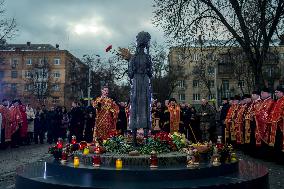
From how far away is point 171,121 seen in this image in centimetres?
1889

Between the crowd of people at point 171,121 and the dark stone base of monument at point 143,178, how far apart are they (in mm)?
5252

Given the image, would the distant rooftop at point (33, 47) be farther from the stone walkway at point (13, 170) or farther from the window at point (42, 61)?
the stone walkway at point (13, 170)

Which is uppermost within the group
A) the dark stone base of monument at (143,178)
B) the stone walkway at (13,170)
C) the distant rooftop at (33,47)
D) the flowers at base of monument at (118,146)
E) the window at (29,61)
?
the distant rooftop at (33,47)

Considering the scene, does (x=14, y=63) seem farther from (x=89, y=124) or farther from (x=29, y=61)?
(x=89, y=124)

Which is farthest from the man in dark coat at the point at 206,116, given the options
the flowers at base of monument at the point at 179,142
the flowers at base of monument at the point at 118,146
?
the flowers at base of monument at the point at 118,146

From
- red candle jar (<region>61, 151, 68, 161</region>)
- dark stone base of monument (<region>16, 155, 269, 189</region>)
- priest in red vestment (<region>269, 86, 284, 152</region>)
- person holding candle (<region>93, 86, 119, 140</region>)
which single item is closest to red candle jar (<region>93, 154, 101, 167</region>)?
dark stone base of monument (<region>16, 155, 269, 189</region>)

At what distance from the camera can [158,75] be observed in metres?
49.3

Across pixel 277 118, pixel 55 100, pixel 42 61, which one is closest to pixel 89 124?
pixel 277 118

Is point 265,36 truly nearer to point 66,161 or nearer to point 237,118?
point 237,118

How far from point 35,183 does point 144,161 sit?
2179mm

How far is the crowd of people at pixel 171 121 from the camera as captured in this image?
Answer: 13797 millimetres

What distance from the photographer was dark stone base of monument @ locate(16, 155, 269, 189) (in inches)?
287

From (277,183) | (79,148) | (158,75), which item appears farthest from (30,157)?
(158,75)

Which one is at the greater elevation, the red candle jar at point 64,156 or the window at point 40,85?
the window at point 40,85
